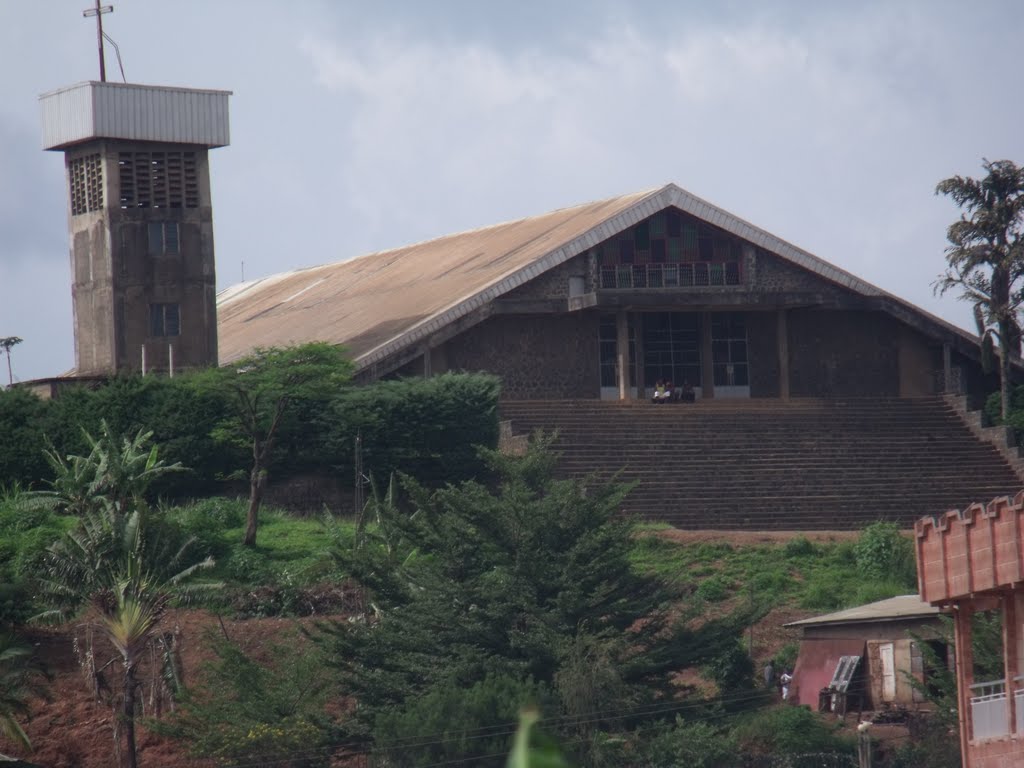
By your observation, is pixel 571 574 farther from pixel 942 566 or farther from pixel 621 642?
pixel 942 566

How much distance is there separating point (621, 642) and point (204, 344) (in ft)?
55.3

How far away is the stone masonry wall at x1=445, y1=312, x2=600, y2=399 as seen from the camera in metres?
43.3

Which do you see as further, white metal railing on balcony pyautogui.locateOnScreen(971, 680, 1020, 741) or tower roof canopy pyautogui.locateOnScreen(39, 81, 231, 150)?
tower roof canopy pyautogui.locateOnScreen(39, 81, 231, 150)

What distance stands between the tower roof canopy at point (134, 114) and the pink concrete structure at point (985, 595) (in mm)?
21142

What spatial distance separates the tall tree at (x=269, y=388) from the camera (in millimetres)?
36312

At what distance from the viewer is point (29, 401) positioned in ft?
121

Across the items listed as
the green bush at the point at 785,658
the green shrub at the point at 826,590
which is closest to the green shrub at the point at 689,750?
the green bush at the point at 785,658

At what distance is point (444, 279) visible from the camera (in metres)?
46.3

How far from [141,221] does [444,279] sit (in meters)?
7.83

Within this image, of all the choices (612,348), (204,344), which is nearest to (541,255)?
(612,348)

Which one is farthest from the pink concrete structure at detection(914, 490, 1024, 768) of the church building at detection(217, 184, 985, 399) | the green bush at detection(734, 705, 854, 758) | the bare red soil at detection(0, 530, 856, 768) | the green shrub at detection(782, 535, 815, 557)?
the church building at detection(217, 184, 985, 399)

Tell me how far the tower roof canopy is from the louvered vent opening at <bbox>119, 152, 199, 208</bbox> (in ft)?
1.44

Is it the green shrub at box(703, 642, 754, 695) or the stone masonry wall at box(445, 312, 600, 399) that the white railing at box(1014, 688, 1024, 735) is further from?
the stone masonry wall at box(445, 312, 600, 399)

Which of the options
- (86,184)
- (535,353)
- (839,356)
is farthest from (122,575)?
Result: (839,356)
